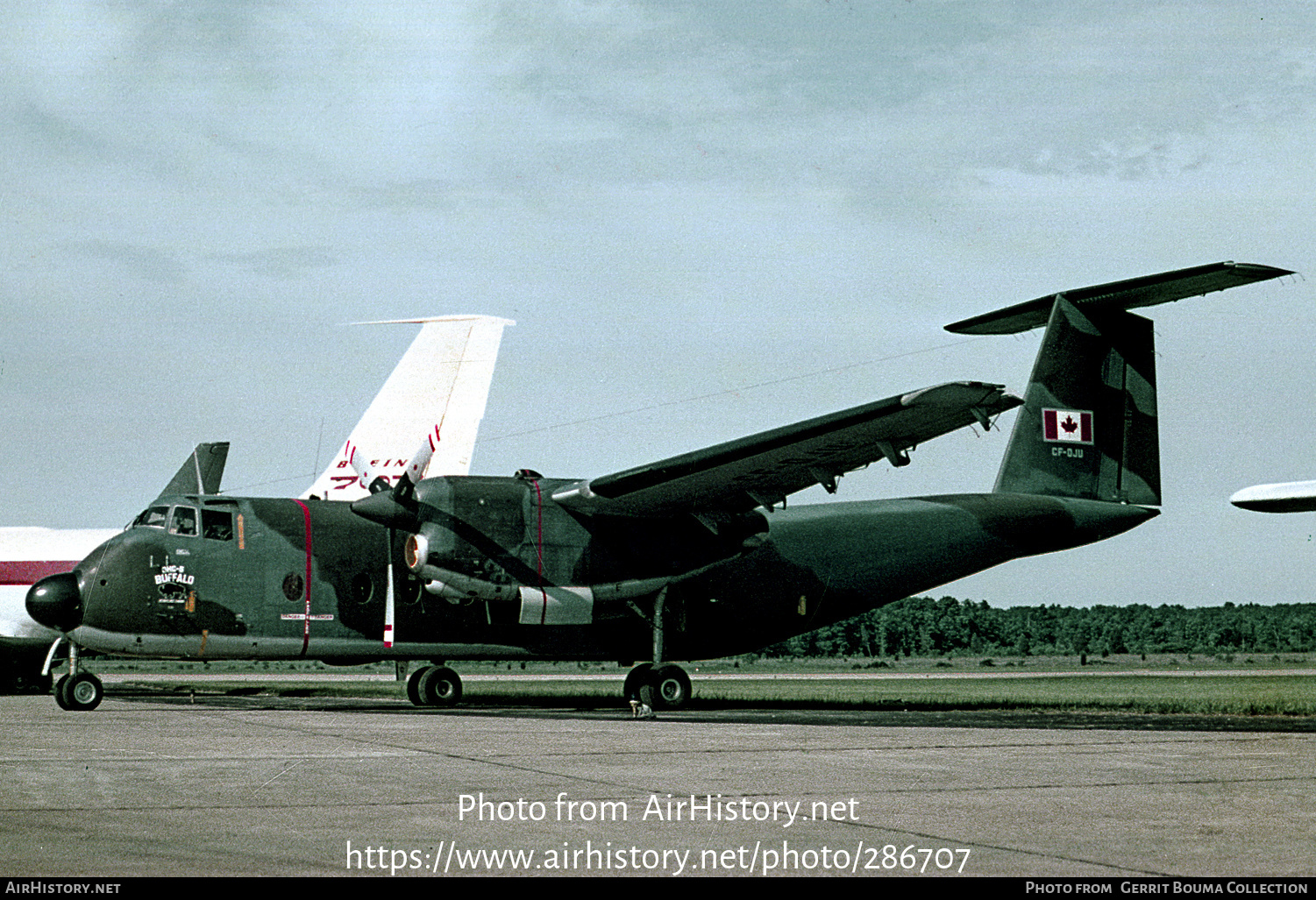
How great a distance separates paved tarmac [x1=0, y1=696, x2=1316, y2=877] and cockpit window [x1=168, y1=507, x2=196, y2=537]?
667cm

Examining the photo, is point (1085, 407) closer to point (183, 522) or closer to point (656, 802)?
point (183, 522)

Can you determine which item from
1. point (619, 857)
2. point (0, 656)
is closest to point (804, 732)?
point (619, 857)

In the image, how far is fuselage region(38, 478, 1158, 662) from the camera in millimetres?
22031

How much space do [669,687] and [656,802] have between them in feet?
46.2

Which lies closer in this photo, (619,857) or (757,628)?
(619,857)

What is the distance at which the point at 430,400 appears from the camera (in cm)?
3256

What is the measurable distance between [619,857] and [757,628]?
745 inches

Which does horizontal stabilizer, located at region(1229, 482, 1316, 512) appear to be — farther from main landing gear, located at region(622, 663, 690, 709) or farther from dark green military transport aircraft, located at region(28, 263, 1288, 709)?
main landing gear, located at region(622, 663, 690, 709)

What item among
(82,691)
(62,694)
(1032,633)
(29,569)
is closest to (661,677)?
(82,691)

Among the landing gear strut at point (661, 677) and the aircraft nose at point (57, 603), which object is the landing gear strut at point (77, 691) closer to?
the aircraft nose at point (57, 603)

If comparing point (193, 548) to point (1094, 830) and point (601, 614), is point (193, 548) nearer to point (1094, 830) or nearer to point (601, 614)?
point (601, 614)

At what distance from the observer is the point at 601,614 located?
23078 millimetres

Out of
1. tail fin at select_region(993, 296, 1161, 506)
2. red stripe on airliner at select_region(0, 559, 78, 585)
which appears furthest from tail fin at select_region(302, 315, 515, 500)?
tail fin at select_region(993, 296, 1161, 506)
